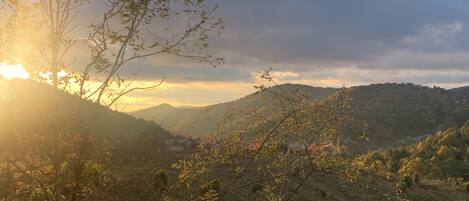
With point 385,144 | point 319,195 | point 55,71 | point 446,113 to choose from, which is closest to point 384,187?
point 319,195

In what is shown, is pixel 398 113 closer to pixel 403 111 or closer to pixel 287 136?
pixel 403 111

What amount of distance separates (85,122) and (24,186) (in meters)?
1.04

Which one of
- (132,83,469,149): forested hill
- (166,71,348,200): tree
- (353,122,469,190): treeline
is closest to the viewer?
(166,71,348,200): tree

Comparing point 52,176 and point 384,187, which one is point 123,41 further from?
point 384,187

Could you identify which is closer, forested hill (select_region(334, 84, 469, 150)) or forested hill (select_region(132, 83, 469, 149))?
forested hill (select_region(132, 83, 469, 149))

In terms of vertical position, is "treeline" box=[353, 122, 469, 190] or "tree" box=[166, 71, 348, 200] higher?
"tree" box=[166, 71, 348, 200]

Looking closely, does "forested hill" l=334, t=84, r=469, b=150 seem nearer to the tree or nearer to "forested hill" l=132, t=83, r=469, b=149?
"forested hill" l=132, t=83, r=469, b=149

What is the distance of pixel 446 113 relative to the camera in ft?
352

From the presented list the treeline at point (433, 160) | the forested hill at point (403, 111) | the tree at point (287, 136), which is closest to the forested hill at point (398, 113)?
the forested hill at point (403, 111)

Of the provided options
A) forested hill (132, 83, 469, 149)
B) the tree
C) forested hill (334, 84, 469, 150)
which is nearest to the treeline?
the tree

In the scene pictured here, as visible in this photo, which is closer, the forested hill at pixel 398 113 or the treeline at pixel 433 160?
the treeline at pixel 433 160

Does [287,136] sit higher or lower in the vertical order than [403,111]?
higher

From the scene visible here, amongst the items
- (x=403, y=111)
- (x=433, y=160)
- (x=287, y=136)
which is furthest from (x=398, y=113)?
(x=287, y=136)

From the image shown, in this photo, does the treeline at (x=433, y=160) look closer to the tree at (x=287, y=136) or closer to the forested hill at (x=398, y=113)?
the tree at (x=287, y=136)
